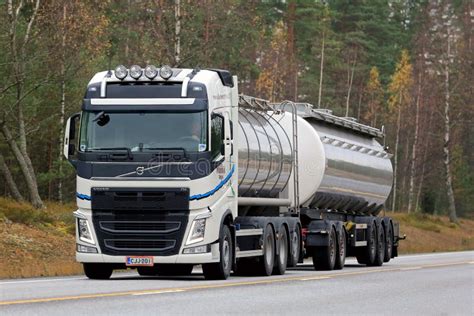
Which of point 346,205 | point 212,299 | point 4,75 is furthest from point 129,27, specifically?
point 212,299

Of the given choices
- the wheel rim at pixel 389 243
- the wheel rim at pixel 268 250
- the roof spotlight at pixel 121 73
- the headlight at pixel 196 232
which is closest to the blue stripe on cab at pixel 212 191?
the headlight at pixel 196 232

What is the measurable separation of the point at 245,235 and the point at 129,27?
38837 millimetres

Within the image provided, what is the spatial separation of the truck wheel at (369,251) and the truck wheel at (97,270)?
40.2ft

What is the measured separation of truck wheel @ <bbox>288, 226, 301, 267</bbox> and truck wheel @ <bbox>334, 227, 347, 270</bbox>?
9.51 feet

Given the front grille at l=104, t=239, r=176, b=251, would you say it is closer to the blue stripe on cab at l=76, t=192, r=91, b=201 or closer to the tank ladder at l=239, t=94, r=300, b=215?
the blue stripe on cab at l=76, t=192, r=91, b=201

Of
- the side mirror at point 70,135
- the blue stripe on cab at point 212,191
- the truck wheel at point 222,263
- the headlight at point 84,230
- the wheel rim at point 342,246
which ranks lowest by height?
the wheel rim at point 342,246

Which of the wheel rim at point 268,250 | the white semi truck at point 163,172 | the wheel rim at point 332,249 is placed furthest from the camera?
the wheel rim at point 332,249

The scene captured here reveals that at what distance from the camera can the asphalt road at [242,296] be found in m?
15.0

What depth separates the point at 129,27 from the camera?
6181 centimetres

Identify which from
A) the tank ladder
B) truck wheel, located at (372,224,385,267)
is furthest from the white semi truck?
truck wheel, located at (372,224,385,267)

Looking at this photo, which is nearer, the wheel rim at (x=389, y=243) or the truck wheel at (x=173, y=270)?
the truck wheel at (x=173, y=270)

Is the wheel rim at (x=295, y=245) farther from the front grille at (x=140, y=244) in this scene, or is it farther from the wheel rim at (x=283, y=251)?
the front grille at (x=140, y=244)

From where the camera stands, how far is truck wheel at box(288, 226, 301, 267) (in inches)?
1065

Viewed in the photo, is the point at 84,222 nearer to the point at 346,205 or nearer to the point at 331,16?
the point at 346,205
